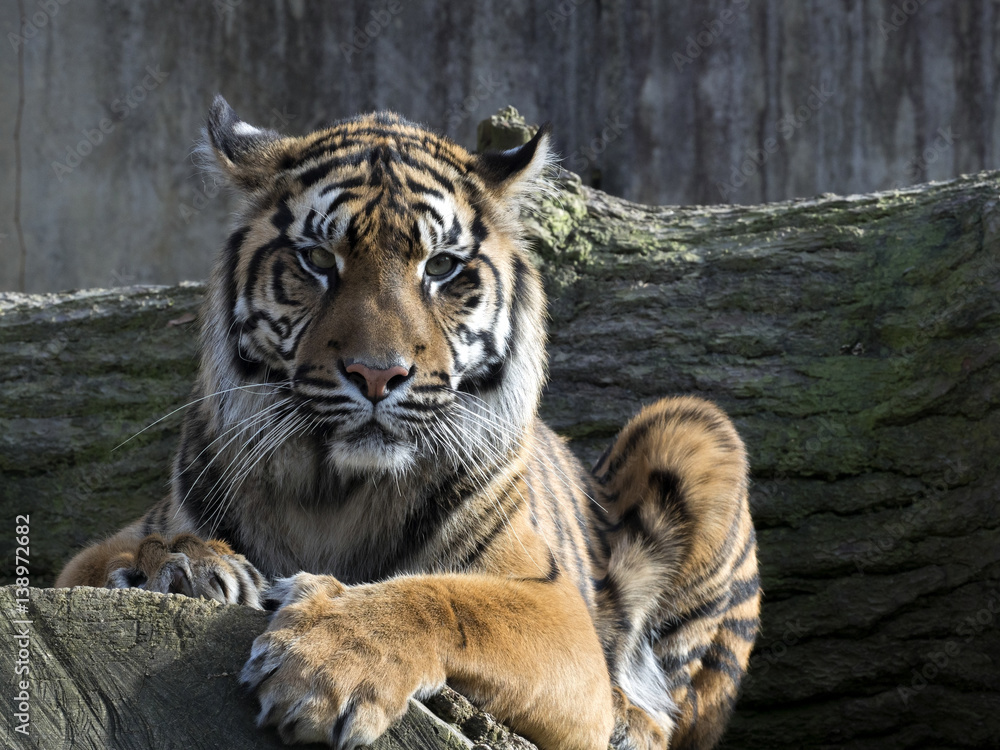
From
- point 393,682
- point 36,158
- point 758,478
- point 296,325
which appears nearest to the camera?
point 393,682

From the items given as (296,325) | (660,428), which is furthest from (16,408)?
(660,428)

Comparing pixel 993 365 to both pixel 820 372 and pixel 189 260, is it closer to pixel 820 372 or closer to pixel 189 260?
pixel 820 372

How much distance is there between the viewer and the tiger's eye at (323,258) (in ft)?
8.23

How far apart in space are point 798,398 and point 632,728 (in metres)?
1.50

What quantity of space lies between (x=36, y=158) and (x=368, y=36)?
2781 millimetres

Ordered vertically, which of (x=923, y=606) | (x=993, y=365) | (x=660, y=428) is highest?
(x=993, y=365)

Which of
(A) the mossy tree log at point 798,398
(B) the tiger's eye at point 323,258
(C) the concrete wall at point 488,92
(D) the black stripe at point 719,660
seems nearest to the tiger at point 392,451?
(B) the tiger's eye at point 323,258

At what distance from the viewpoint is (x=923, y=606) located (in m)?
3.68

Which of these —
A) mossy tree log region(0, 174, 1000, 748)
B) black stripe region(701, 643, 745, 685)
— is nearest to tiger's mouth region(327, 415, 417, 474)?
black stripe region(701, 643, 745, 685)

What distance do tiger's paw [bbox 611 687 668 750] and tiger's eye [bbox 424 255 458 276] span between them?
133 cm

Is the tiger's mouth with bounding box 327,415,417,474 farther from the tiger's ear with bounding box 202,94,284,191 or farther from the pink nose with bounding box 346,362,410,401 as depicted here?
the tiger's ear with bounding box 202,94,284,191

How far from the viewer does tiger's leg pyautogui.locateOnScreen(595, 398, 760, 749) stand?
3299 millimetres

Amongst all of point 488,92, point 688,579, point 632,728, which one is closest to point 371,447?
point 632,728

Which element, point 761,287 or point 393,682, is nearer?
point 393,682
